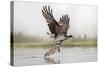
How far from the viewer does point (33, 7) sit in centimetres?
220

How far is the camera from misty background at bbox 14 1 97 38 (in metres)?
2.15

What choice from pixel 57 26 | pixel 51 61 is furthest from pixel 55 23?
pixel 51 61

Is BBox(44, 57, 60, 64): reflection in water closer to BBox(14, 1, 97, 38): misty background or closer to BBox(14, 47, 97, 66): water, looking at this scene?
BBox(14, 47, 97, 66): water

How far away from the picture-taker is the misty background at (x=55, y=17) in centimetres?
215

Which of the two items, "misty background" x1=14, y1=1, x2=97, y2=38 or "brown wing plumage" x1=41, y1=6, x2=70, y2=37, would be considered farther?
"brown wing plumage" x1=41, y1=6, x2=70, y2=37

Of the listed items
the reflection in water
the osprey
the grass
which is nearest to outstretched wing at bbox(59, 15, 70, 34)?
the osprey

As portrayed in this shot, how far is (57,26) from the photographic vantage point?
7.55 feet

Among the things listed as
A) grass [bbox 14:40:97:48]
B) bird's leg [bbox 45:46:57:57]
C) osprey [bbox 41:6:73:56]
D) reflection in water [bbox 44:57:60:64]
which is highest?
osprey [bbox 41:6:73:56]

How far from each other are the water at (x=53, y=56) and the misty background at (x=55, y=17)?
164 mm

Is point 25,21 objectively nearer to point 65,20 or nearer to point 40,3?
point 40,3

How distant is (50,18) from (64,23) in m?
0.17

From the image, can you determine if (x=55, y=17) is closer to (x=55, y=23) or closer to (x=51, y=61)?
(x=55, y=23)
